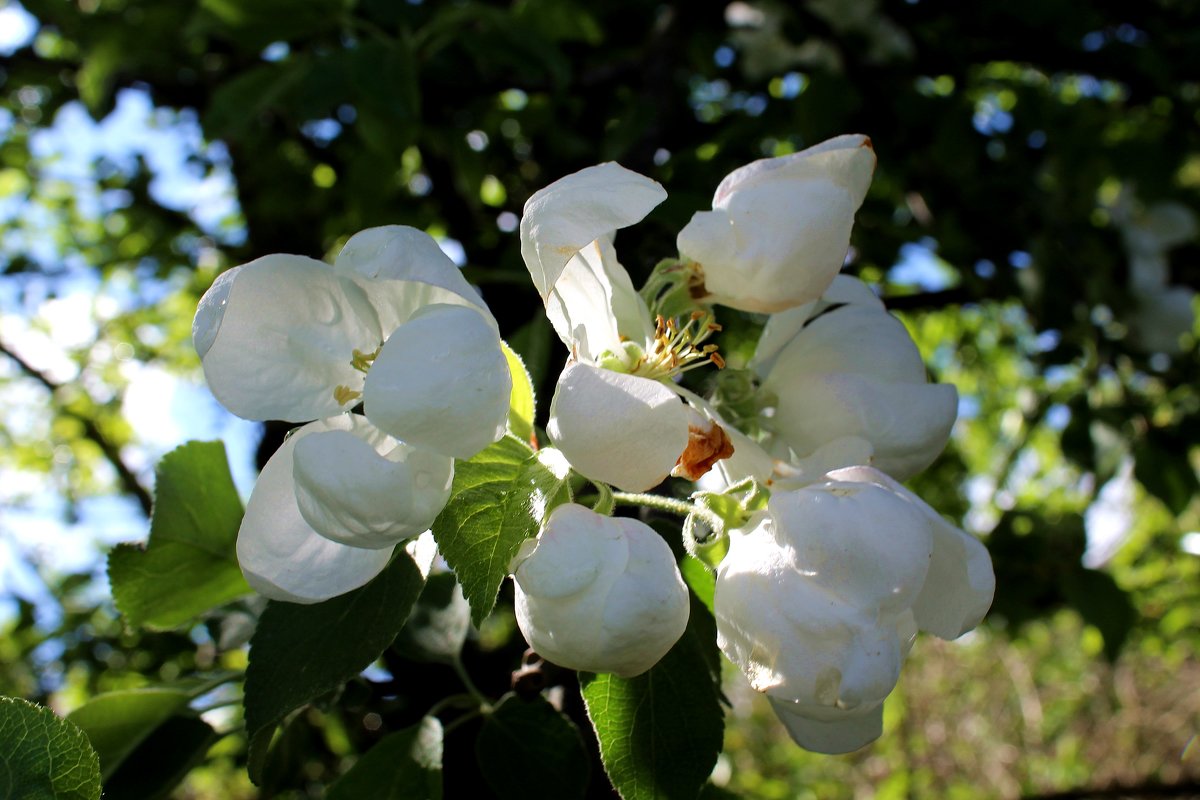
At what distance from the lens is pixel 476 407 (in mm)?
582

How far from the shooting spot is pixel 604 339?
72 centimetres

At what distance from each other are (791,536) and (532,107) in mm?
1543

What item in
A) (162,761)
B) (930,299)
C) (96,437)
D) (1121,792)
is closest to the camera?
(162,761)

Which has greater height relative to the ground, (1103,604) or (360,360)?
(360,360)

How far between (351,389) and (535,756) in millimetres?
364

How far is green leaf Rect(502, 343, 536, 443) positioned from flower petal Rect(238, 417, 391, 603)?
0.12 m

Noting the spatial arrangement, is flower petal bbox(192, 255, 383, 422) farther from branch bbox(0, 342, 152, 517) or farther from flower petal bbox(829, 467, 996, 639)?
branch bbox(0, 342, 152, 517)

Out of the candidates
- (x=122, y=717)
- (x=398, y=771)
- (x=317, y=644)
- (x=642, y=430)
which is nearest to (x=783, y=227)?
(x=642, y=430)

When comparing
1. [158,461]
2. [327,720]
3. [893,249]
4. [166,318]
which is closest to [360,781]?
[158,461]

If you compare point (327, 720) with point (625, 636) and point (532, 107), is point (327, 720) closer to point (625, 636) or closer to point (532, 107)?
point (532, 107)

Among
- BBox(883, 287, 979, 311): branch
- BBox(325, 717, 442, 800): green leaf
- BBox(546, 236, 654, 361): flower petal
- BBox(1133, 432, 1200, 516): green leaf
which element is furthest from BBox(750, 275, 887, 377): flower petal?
BBox(1133, 432, 1200, 516): green leaf

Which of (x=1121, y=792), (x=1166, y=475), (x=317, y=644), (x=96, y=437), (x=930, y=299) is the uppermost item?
(x=317, y=644)

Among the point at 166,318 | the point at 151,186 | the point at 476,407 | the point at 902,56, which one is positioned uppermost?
the point at 476,407

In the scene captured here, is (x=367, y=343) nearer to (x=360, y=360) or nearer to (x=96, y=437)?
(x=360, y=360)
